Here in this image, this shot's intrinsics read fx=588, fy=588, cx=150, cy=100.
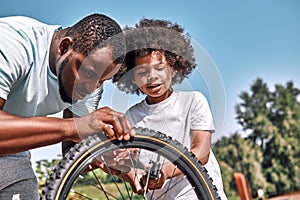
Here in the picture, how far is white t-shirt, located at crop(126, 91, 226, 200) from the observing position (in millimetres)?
1928

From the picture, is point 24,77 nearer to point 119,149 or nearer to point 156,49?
point 119,149

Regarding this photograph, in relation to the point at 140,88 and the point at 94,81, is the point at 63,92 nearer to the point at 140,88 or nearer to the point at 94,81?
the point at 94,81

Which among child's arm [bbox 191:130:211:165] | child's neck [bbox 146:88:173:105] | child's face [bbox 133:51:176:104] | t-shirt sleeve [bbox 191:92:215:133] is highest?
child's face [bbox 133:51:176:104]

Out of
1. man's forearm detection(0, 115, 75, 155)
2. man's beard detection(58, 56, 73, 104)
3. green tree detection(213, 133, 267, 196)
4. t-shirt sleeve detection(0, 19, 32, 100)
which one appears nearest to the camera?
man's forearm detection(0, 115, 75, 155)

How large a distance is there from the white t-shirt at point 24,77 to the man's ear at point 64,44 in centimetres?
4

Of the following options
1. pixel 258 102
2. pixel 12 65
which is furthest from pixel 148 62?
pixel 258 102

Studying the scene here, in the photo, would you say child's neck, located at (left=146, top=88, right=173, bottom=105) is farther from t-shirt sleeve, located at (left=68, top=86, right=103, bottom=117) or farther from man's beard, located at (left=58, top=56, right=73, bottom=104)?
man's beard, located at (left=58, top=56, right=73, bottom=104)

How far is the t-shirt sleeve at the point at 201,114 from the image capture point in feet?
6.33

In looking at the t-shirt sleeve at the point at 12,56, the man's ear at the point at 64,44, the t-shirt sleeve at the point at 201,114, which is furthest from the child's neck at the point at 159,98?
the t-shirt sleeve at the point at 12,56

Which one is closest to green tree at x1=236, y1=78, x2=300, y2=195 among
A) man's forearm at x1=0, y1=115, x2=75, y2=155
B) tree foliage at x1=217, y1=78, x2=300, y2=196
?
tree foliage at x1=217, y1=78, x2=300, y2=196

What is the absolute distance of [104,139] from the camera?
1.38 meters

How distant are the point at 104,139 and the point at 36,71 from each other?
0.36 m

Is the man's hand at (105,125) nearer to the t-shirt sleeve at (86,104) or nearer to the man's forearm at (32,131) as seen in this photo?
the man's forearm at (32,131)

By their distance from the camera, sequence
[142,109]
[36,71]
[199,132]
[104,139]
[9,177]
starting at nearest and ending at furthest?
1. [104,139]
2. [36,71]
3. [9,177]
4. [199,132]
5. [142,109]
